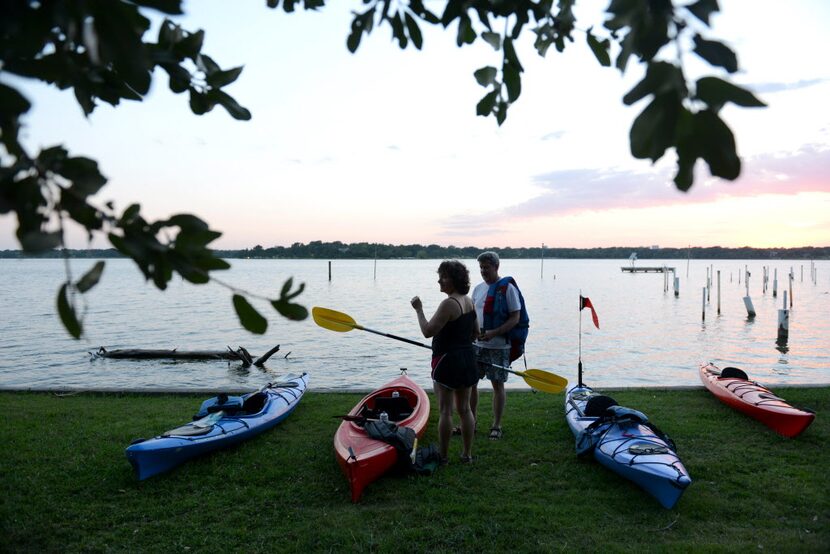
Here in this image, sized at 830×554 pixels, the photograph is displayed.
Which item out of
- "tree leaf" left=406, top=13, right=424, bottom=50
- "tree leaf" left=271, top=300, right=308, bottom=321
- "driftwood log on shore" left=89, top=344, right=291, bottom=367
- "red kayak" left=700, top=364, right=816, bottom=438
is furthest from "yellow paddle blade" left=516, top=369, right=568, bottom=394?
"driftwood log on shore" left=89, top=344, right=291, bottom=367

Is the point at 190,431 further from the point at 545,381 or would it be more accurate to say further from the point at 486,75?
the point at 486,75

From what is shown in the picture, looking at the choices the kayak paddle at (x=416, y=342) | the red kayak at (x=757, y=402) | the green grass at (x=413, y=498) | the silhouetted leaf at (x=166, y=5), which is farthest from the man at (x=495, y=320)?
the silhouetted leaf at (x=166, y=5)

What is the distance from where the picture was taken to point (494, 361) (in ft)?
21.9

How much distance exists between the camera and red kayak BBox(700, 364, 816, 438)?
6.58m

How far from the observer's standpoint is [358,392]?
9.28 metres

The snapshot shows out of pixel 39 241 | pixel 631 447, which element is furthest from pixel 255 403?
pixel 39 241

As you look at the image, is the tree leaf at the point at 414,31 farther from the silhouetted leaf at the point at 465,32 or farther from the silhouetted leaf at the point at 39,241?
the silhouetted leaf at the point at 39,241

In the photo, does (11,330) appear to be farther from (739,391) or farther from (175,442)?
(739,391)

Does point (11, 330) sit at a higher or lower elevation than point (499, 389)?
lower

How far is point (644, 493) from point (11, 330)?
26.6 m

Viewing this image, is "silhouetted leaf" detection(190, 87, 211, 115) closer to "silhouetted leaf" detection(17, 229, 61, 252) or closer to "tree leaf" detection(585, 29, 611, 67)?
"silhouetted leaf" detection(17, 229, 61, 252)

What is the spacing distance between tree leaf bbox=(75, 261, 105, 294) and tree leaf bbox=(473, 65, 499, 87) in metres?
1.79

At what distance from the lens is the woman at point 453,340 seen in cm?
557

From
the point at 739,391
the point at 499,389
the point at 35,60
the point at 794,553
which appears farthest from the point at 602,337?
the point at 35,60
